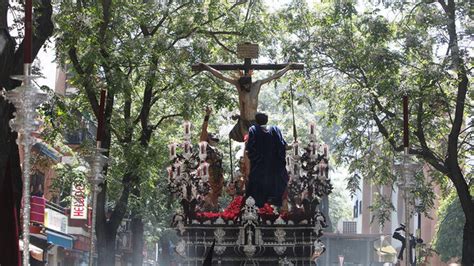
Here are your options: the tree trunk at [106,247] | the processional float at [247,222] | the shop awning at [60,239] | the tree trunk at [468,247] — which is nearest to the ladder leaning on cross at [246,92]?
the processional float at [247,222]

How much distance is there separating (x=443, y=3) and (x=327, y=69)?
3739 millimetres

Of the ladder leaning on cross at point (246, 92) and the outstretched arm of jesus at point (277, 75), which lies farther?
the outstretched arm of jesus at point (277, 75)

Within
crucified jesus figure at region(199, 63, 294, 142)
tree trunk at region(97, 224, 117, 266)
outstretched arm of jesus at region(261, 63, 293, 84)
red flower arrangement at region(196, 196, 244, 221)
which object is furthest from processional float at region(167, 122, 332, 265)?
tree trunk at region(97, 224, 117, 266)

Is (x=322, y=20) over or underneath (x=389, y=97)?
over

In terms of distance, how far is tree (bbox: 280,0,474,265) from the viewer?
906 inches

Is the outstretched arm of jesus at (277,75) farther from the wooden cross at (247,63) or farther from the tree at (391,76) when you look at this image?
the tree at (391,76)

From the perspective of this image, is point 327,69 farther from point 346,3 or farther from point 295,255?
point 295,255

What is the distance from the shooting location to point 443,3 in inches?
931

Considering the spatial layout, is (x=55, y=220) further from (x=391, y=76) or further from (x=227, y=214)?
(x=227, y=214)

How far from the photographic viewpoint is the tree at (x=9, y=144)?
11.9 m

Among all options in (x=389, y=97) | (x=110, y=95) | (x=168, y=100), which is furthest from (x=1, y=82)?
(x=168, y=100)

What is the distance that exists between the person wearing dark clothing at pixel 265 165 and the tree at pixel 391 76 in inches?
333

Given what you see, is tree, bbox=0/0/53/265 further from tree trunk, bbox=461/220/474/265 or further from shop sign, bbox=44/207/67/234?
shop sign, bbox=44/207/67/234

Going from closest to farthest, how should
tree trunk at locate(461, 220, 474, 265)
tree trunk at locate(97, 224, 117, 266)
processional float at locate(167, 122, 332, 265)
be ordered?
processional float at locate(167, 122, 332, 265), tree trunk at locate(461, 220, 474, 265), tree trunk at locate(97, 224, 117, 266)
